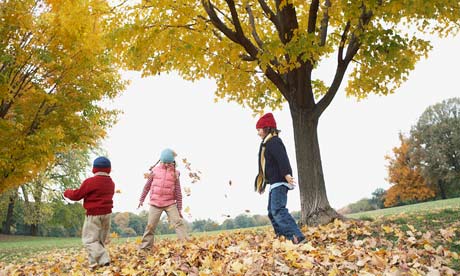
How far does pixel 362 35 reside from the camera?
912cm

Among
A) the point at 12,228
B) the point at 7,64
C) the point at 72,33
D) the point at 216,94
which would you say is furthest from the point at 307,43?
the point at 12,228

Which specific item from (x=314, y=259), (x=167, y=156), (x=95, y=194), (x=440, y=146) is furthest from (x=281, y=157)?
(x=440, y=146)

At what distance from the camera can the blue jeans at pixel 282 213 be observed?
6.38m

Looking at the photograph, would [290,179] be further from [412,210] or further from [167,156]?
[412,210]

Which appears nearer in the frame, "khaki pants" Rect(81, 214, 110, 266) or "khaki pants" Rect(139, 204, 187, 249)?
"khaki pants" Rect(81, 214, 110, 266)

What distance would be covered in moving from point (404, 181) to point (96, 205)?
38.7m

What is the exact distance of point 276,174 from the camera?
21.1 feet

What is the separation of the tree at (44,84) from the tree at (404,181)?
32668 millimetres

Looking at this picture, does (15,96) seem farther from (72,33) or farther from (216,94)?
(216,94)

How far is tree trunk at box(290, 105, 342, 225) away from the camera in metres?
9.19

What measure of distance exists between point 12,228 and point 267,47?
109 feet

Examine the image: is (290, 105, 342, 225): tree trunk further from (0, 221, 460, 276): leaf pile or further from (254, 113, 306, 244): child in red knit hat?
(254, 113, 306, 244): child in red knit hat

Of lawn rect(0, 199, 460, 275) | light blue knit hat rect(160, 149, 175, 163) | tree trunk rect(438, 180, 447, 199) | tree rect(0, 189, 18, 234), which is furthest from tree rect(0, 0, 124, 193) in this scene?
tree trunk rect(438, 180, 447, 199)

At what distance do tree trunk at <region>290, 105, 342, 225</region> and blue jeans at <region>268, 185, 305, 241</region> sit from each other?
8.69 feet
